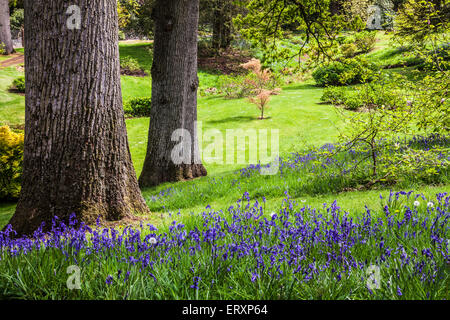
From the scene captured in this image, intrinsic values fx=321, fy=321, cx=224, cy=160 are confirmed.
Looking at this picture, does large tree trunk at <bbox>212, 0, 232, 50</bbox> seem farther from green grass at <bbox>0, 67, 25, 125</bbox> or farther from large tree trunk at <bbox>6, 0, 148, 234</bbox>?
large tree trunk at <bbox>6, 0, 148, 234</bbox>

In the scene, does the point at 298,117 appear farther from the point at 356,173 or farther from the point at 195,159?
the point at 356,173

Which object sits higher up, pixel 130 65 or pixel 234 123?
pixel 130 65

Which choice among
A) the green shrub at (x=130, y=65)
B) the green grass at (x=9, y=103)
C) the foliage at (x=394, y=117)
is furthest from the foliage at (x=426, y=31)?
the green shrub at (x=130, y=65)

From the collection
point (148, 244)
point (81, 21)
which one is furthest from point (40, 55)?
point (148, 244)

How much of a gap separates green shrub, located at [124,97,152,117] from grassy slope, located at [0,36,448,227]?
5.06 feet

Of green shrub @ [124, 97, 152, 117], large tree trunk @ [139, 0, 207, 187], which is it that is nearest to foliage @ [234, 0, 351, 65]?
large tree trunk @ [139, 0, 207, 187]

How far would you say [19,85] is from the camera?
2064cm

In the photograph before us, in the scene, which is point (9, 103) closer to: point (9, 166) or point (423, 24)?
point (9, 166)

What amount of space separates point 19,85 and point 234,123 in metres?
14.4

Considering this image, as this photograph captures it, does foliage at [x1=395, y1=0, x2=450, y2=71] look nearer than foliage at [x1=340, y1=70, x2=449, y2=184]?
No

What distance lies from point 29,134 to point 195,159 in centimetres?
527

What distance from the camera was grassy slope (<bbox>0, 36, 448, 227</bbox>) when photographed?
636 cm

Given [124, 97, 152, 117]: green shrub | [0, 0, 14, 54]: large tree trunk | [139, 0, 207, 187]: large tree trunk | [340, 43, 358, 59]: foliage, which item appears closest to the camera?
[340, 43, 358, 59]: foliage

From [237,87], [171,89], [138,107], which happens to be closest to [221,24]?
[237,87]
